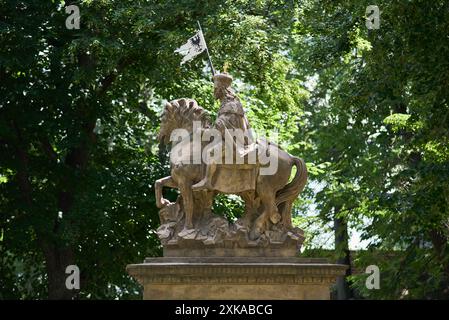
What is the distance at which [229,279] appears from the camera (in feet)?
56.6

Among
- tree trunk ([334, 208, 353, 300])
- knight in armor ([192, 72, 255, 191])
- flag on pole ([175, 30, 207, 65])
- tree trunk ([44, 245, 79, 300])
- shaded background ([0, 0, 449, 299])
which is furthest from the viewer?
tree trunk ([334, 208, 353, 300])

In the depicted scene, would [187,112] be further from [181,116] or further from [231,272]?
[231,272]

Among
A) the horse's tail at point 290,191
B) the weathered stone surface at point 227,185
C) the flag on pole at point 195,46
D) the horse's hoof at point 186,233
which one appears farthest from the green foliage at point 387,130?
the horse's hoof at point 186,233

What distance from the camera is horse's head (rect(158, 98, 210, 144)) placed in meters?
18.5

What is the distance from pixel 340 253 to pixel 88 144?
7458mm

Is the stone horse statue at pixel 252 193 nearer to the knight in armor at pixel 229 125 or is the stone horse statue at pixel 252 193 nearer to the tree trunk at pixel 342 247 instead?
the knight in armor at pixel 229 125

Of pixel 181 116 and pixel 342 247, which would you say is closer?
pixel 181 116

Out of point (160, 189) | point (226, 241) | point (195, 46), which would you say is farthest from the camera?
point (195, 46)

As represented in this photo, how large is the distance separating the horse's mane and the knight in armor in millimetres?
358

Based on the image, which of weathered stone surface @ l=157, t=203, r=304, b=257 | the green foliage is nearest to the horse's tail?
weathered stone surface @ l=157, t=203, r=304, b=257

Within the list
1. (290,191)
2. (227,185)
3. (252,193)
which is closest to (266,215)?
(252,193)

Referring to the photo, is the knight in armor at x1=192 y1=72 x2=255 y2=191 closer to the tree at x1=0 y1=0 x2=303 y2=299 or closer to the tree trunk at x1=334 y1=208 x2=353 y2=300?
the tree trunk at x1=334 y1=208 x2=353 y2=300

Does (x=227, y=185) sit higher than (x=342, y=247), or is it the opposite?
(x=342, y=247)

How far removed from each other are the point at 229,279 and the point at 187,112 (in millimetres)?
2956
